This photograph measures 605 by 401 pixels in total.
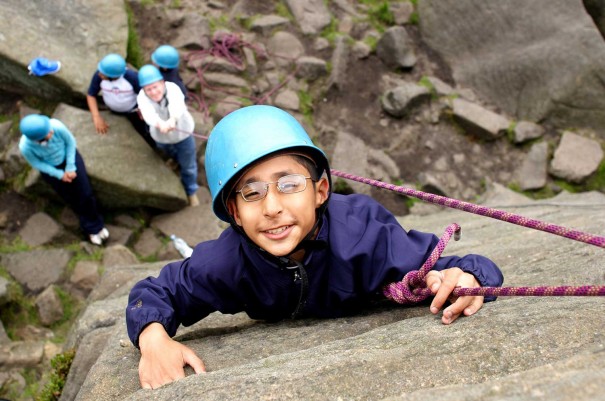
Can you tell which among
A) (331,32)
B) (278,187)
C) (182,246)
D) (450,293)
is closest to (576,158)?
(331,32)

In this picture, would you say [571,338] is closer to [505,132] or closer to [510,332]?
[510,332]

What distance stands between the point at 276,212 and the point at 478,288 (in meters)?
0.90

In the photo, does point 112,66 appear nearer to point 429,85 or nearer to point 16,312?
point 16,312

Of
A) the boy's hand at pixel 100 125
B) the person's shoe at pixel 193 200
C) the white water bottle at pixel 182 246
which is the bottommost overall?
the white water bottle at pixel 182 246

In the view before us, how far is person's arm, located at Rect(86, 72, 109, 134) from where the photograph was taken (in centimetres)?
616

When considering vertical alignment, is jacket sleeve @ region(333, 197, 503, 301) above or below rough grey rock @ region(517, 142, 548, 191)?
above

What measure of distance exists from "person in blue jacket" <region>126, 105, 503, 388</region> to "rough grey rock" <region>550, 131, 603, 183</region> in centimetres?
569

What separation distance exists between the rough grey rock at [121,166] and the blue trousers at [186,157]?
0.13 m

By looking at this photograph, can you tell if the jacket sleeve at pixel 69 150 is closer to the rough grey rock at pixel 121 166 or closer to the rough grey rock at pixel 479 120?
the rough grey rock at pixel 121 166

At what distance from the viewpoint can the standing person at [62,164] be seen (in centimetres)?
512

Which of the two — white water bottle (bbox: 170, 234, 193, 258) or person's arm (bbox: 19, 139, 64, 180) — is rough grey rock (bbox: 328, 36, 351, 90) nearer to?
white water bottle (bbox: 170, 234, 193, 258)

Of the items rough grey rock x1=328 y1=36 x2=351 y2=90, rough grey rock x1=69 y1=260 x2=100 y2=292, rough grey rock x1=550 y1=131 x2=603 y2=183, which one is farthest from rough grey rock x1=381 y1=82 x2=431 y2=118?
rough grey rock x1=69 y1=260 x2=100 y2=292

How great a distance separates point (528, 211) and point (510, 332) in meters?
3.87

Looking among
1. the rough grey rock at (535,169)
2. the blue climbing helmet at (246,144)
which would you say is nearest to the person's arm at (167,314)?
the blue climbing helmet at (246,144)
